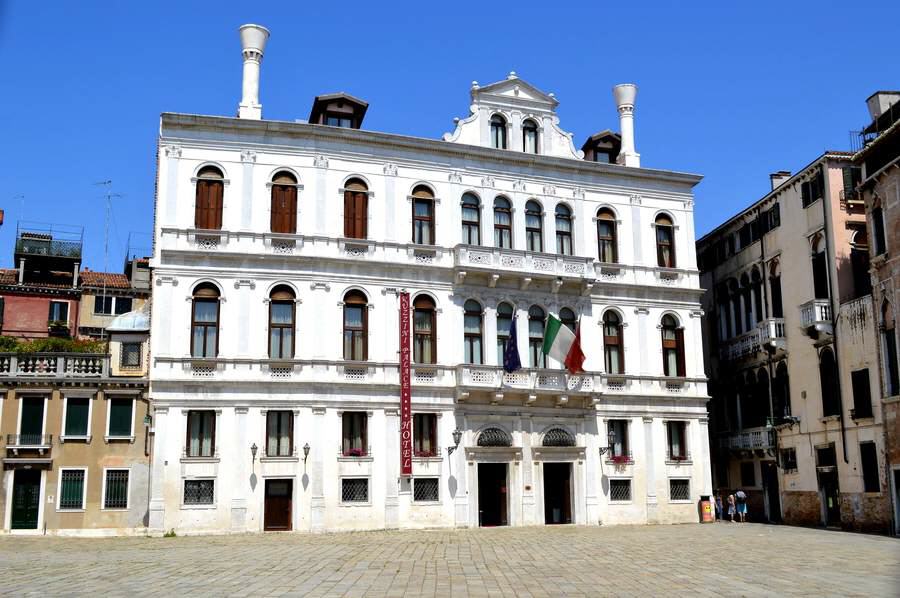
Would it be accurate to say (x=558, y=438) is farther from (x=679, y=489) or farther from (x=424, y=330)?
(x=424, y=330)

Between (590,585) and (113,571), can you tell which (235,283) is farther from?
(590,585)

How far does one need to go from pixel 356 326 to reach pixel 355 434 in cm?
417

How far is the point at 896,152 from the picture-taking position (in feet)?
107

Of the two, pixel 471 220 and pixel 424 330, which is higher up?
pixel 471 220

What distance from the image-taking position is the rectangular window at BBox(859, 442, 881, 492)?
110 ft

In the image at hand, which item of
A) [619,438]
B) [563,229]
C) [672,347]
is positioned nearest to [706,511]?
[619,438]

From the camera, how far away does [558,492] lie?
38625 mm

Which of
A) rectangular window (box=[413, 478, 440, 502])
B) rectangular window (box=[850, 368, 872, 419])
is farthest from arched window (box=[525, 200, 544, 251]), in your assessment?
rectangular window (box=[850, 368, 872, 419])

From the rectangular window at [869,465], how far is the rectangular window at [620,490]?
9227mm

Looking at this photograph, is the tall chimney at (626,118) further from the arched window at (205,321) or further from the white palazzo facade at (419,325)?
the arched window at (205,321)

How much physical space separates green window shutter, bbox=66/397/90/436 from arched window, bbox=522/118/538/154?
20599 millimetres

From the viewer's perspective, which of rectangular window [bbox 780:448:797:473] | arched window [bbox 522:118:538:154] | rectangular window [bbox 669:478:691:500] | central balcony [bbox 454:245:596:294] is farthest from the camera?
arched window [bbox 522:118:538:154]

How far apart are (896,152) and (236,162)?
2389 cm

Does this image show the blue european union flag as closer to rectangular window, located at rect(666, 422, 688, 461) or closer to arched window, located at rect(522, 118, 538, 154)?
rectangular window, located at rect(666, 422, 688, 461)
